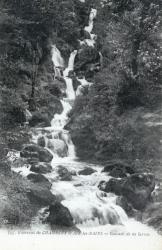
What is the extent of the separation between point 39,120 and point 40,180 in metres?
8.06

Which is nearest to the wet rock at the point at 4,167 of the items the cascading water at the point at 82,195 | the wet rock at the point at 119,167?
the cascading water at the point at 82,195

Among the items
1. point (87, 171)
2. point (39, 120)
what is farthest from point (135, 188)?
point (39, 120)

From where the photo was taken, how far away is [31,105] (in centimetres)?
2303

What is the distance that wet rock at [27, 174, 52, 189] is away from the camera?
1441cm

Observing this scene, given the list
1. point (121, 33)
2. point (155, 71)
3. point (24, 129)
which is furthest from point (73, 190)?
point (121, 33)

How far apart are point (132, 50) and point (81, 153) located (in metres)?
6.46

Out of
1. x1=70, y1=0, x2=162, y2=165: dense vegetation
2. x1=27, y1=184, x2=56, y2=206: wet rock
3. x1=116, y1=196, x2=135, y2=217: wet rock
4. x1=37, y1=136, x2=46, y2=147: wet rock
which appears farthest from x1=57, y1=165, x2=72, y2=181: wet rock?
x1=37, y1=136, x2=46, y2=147: wet rock

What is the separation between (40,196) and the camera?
12992mm

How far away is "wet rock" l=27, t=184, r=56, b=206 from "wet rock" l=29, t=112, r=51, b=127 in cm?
859

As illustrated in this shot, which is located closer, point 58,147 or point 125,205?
point 125,205

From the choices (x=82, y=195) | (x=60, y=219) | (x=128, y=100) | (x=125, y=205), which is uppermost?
(x=128, y=100)

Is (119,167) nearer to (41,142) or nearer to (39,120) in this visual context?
(41,142)

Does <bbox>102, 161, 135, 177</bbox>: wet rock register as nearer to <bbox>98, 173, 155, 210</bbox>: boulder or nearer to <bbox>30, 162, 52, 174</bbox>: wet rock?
<bbox>98, 173, 155, 210</bbox>: boulder

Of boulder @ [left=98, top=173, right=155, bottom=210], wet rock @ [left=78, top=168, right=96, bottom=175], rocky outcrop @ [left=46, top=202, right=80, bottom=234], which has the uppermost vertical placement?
wet rock @ [left=78, top=168, right=96, bottom=175]
